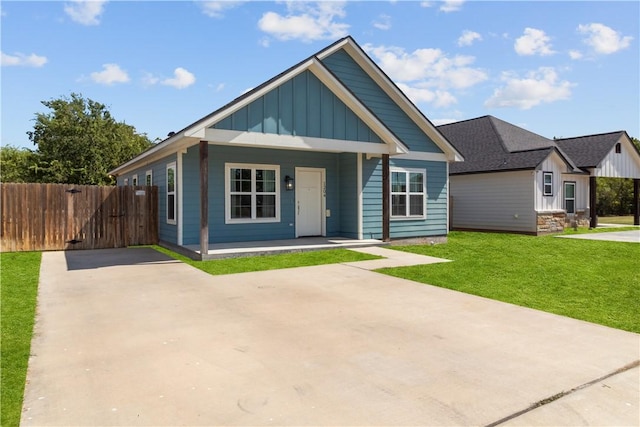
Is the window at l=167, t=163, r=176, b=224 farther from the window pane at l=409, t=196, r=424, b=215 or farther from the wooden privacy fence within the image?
the window pane at l=409, t=196, r=424, b=215

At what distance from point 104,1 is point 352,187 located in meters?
8.35

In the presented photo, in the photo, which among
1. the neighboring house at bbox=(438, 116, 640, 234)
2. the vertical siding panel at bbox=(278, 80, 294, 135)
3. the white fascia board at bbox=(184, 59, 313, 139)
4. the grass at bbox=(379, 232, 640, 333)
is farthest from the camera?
the neighboring house at bbox=(438, 116, 640, 234)

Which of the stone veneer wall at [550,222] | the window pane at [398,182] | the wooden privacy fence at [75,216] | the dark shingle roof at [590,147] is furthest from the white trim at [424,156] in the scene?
the dark shingle roof at [590,147]

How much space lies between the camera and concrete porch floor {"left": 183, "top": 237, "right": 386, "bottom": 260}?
1041 cm

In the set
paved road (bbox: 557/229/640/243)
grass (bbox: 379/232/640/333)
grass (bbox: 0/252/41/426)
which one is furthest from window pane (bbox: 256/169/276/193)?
paved road (bbox: 557/229/640/243)

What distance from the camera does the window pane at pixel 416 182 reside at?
572 inches

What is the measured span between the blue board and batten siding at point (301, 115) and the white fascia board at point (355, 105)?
108mm

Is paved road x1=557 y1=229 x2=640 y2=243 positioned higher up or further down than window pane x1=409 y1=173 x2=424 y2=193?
further down

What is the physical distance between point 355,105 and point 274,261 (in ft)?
16.1

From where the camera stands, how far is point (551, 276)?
855 centimetres

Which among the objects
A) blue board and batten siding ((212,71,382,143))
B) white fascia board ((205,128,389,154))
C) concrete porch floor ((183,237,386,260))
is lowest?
concrete porch floor ((183,237,386,260))

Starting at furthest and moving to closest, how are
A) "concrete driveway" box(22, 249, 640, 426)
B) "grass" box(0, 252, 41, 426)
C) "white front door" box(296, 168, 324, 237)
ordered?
"white front door" box(296, 168, 324, 237)
"grass" box(0, 252, 41, 426)
"concrete driveway" box(22, 249, 640, 426)

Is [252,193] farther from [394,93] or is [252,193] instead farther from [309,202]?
[394,93]

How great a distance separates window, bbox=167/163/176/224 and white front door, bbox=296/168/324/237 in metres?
3.80
